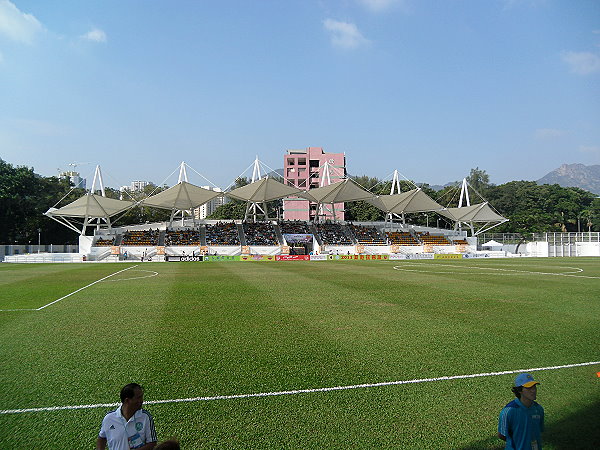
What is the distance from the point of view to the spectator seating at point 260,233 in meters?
56.6

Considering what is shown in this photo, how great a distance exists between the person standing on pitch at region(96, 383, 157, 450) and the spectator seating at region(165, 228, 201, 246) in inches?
2047

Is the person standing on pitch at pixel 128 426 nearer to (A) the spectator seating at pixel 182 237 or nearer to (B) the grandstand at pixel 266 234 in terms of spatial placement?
(B) the grandstand at pixel 266 234

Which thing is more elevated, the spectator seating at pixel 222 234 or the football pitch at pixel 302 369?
the spectator seating at pixel 222 234

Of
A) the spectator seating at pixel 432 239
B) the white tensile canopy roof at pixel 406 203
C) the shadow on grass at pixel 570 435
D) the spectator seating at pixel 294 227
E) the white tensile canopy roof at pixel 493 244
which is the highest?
the white tensile canopy roof at pixel 406 203

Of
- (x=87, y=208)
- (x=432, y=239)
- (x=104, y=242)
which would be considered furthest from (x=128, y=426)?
(x=432, y=239)

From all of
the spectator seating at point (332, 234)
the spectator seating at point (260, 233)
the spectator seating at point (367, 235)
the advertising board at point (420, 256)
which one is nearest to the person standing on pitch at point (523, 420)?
the advertising board at point (420, 256)

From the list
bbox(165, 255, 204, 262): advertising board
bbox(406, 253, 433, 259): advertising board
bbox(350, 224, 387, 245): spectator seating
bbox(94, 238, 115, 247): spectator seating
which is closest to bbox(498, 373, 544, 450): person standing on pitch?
bbox(165, 255, 204, 262): advertising board

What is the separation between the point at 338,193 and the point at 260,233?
40.6ft

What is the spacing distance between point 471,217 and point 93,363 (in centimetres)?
6406

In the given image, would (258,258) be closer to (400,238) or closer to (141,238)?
(141,238)

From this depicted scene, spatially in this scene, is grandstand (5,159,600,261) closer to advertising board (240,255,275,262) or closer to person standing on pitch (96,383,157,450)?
advertising board (240,255,275,262)

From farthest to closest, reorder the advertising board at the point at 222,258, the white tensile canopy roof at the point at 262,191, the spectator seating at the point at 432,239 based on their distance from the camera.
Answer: the spectator seating at the point at 432,239, the white tensile canopy roof at the point at 262,191, the advertising board at the point at 222,258

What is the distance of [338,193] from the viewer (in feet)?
190

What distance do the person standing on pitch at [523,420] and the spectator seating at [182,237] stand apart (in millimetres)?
52914
